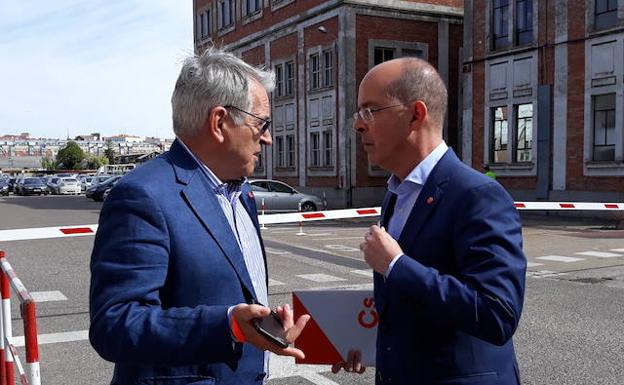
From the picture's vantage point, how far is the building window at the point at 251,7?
3850 cm

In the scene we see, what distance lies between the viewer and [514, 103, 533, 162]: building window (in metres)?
23.7

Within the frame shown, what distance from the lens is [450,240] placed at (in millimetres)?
2082

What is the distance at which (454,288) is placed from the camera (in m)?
1.96

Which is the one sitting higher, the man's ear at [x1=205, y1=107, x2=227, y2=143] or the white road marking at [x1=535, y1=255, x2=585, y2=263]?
the man's ear at [x1=205, y1=107, x2=227, y2=143]

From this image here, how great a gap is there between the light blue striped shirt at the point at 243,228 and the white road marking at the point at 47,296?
23.0 feet

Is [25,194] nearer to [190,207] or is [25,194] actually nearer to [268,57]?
[268,57]

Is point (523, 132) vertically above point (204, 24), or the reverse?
point (204, 24)

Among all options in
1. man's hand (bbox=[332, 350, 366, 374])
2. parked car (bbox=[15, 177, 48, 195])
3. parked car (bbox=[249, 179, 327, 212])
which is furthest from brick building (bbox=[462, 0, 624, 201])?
parked car (bbox=[15, 177, 48, 195])

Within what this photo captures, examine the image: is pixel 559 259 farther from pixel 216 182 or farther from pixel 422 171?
pixel 216 182

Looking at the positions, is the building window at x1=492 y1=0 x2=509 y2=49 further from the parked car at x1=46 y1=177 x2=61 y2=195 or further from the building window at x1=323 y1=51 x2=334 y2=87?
the parked car at x1=46 y1=177 x2=61 y2=195

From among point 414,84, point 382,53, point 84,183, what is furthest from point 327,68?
point 84,183

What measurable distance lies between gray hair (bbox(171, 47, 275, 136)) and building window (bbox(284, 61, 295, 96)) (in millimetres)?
33062

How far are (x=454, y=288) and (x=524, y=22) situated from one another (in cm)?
2421

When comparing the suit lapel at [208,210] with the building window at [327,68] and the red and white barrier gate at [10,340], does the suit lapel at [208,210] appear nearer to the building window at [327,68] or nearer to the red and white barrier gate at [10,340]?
the red and white barrier gate at [10,340]
